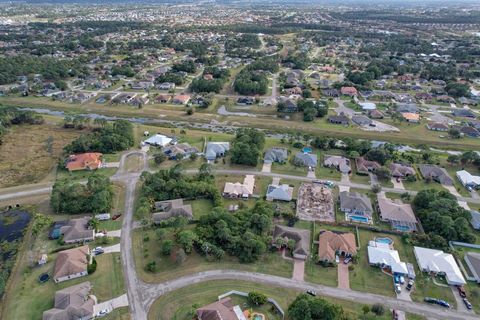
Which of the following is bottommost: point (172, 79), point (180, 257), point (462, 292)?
point (462, 292)

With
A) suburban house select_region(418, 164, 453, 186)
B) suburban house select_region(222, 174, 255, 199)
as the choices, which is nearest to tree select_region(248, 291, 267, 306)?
suburban house select_region(222, 174, 255, 199)

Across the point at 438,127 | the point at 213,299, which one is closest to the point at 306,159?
the point at 213,299

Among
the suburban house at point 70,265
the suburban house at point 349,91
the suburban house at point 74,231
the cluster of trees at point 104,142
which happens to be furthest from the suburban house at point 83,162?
the suburban house at point 349,91

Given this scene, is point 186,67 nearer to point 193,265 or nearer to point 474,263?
point 193,265

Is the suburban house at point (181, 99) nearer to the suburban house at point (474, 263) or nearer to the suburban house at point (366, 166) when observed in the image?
the suburban house at point (366, 166)

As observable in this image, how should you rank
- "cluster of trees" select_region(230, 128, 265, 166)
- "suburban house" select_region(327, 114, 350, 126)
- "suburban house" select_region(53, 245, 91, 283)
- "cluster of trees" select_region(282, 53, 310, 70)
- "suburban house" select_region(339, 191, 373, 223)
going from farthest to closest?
"cluster of trees" select_region(282, 53, 310, 70), "suburban house" select_region(327, 114, 350, 126), "cluster of trees" select_region(230, 128, 265, 166), "suburban house" select_region(339, 191, 373, 223), "suburban house" select_region(53, 245, 91, 283)

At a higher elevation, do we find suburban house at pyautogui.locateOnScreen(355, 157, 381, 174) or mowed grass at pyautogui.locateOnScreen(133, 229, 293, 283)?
suburban house at pyautogui.locateOnScreen(355, 157, 381, 174)

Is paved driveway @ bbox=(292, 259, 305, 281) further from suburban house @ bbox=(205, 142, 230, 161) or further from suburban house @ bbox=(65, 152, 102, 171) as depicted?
suburban house @ bbox=(65, 152, 102, 171)
